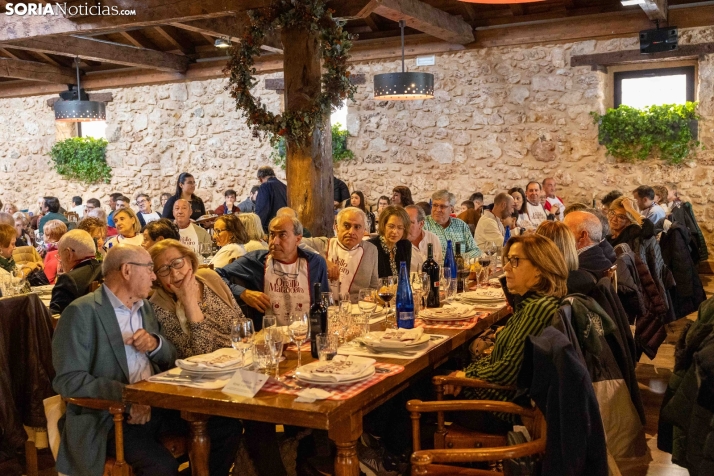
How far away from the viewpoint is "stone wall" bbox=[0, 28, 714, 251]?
10.0 m

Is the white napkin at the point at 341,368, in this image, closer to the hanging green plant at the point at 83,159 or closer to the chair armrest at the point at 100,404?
the chair armrest at the point at 100,404

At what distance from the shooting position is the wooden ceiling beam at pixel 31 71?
11166 millimetres

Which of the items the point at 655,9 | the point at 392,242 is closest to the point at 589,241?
the point at 392,242

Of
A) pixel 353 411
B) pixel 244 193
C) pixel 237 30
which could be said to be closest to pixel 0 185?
pixel 244 193

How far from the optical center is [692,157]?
959cm

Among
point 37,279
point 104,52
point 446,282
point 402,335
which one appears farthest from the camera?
point 104,52

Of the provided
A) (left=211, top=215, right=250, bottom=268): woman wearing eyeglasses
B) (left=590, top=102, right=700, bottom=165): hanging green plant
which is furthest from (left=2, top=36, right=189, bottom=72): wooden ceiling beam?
(left=590, top=102, right=700, bottom=165): hanging green plant

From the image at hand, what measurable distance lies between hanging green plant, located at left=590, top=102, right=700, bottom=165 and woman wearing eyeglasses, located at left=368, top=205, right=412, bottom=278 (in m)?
5.79

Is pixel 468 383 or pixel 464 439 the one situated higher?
pixel 468 383

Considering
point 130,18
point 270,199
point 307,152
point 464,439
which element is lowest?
point 464,439

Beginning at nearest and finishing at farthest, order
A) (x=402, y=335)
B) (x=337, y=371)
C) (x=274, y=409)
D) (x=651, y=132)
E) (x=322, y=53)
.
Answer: (x=274, y=409) < (x=337, y=371) < (x=402, y=335) < (x=322, y=53) < (x=651, y=132)

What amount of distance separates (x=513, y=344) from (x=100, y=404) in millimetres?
1550

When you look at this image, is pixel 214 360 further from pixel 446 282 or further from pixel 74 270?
pixel 446 282

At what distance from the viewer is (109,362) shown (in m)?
2.91
